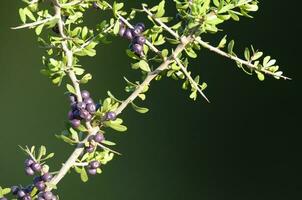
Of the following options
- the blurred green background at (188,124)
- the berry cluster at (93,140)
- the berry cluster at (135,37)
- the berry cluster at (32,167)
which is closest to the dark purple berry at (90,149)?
the berry cluster at (93,140)

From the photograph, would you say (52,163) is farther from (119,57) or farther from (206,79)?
(206,79)

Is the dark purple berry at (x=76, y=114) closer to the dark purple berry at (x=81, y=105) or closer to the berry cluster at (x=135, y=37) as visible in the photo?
the dark purple berry at (x=81, y=105)

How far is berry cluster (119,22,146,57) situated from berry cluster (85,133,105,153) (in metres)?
0.18

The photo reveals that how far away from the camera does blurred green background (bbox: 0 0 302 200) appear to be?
8.27 ft

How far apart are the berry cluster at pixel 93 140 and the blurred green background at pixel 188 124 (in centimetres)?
144

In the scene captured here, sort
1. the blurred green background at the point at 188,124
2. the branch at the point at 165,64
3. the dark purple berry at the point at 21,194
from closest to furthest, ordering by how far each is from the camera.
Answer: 1. the branch at the point at 165,64
2. the dark purple berry at the point at 21,194
3. the blurred green background at the point at 188,124

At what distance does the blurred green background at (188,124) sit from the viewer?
99.2 inches

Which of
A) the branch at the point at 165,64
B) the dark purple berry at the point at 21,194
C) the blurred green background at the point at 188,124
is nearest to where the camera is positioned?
the branch at the point at 165,64

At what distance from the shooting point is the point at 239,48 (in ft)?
8.28

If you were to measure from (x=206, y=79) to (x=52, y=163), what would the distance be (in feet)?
2.87

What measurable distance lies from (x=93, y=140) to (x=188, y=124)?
59.6 inches

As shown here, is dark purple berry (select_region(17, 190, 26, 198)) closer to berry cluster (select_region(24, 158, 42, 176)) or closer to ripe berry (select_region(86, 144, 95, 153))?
berry cluster (select_region(24, 158, 42, 176))

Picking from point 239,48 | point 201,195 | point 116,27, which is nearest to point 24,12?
point 116,27

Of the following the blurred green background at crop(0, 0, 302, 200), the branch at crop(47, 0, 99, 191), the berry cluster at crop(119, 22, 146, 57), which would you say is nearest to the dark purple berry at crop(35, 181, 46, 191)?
the branch at crop(47, 0, 99, 191)
